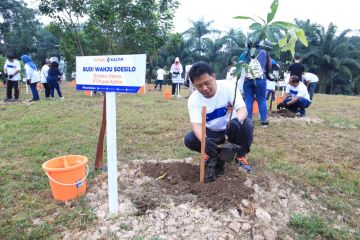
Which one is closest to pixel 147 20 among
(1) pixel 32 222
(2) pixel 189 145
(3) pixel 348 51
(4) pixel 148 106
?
(4) pixel 148 106

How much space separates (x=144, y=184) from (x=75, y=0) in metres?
10.8

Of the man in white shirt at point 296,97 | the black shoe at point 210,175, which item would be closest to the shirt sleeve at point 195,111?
the black shoe at point 210,175

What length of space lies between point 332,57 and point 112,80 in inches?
1158

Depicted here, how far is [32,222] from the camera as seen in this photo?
2.60 meters

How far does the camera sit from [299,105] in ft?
24.2

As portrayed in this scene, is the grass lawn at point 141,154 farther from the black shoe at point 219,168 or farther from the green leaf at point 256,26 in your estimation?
the green leaf at point 256,26

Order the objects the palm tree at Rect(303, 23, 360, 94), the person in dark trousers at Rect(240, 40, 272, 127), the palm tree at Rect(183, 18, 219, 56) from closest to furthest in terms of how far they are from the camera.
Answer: the person in dark trousers at Rect(240, 40, 272, 127) → the palm tree at Rect(303, 23, 360, 94) → the palm tree at Rect(183, 18, 219, 56)

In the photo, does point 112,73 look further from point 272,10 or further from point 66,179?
point 272,10

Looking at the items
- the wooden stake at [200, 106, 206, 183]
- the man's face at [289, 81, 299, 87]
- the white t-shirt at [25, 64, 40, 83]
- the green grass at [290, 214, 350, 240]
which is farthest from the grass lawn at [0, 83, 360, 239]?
the white t-shirt at [25, 64, 40, 83]

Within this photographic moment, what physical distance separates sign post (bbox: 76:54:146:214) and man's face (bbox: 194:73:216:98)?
72 cm

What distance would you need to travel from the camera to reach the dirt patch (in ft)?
9.01

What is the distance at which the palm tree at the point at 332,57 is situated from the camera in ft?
90.9

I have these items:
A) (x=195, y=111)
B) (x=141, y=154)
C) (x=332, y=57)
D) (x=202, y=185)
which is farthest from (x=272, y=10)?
(x=332, y=57)

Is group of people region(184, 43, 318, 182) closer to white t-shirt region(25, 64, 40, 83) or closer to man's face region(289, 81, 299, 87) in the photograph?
man's face region(289, 81, 299, 87)
